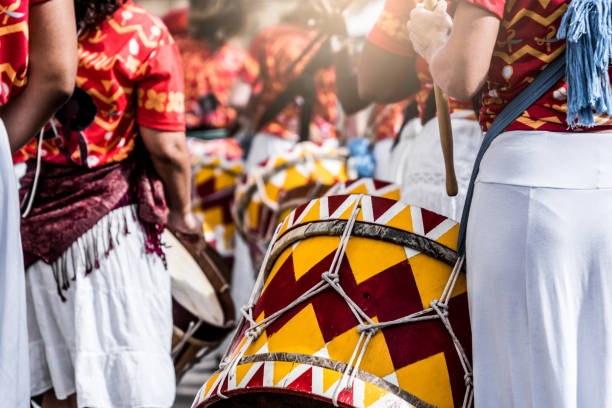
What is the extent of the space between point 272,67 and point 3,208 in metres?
3.61

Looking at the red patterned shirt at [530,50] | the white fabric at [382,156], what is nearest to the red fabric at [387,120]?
the white fabric at [382,156]

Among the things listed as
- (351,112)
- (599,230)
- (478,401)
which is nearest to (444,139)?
(599,230)

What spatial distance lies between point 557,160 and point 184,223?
155 centimetres

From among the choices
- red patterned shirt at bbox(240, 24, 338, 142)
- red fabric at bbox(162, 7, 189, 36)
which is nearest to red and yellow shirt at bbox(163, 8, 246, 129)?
red fabric at bbox(162, 7, 189, 36)

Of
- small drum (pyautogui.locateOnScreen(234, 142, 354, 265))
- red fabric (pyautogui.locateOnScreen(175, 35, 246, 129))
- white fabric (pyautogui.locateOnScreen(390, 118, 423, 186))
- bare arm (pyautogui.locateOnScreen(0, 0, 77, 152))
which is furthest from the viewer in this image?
red fabric (pyautogui.locateOnScreen(175, 35, 246, 129))

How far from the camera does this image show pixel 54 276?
8.64 ft

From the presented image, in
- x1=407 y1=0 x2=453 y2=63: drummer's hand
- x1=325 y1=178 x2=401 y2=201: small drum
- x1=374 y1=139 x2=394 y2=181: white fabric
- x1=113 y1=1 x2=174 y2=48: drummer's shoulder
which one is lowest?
x1=374 y1=139 x2=394 y2=181: white fabric

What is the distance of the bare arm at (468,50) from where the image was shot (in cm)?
171

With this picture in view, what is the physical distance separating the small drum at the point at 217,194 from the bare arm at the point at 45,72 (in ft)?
10.6

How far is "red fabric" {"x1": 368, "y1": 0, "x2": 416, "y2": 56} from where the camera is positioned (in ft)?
8.23

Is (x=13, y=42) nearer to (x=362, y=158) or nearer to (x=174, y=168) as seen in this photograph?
(x=174, y=168)

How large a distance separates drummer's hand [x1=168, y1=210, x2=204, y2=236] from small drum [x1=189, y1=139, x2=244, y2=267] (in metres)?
2.25

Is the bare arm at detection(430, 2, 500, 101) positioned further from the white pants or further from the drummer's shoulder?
the white pants

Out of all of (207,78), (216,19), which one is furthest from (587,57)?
(207,78)
